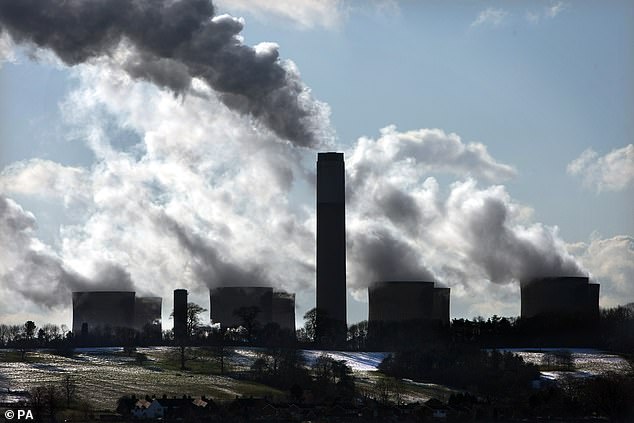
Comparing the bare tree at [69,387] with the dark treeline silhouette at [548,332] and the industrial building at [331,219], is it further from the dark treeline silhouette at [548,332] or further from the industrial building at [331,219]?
the dark treeline silhouette at [548,332]

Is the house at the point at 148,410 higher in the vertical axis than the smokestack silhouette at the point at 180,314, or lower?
lower

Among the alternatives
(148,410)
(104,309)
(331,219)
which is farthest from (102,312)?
(148,410)

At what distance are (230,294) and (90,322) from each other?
13.4 m

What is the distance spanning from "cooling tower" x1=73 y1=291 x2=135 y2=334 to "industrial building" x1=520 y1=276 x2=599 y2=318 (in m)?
37.0

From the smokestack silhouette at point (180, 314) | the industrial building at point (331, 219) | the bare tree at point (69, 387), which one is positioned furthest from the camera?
the smokestack silhouette at point (180, 314)

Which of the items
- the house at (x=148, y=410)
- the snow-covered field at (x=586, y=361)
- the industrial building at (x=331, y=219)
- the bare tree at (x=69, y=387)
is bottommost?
the house at (x=148, y=410)

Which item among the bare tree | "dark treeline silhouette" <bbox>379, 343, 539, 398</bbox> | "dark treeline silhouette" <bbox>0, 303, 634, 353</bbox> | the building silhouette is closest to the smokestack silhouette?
"dark treeline silhouette" <bbox>0, 303, 634, 353</bbox>

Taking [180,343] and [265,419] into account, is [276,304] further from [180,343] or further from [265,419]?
[265,419]

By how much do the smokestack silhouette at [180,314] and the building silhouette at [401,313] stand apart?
2106 centimetres

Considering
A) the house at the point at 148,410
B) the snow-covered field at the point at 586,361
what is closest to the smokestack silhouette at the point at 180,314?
the snow-covered field at the point at 586,361

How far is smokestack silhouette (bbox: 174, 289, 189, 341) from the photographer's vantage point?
493 feet

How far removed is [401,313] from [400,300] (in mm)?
1213

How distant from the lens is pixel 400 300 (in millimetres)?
135625

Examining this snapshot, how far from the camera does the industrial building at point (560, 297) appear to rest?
441 feet
